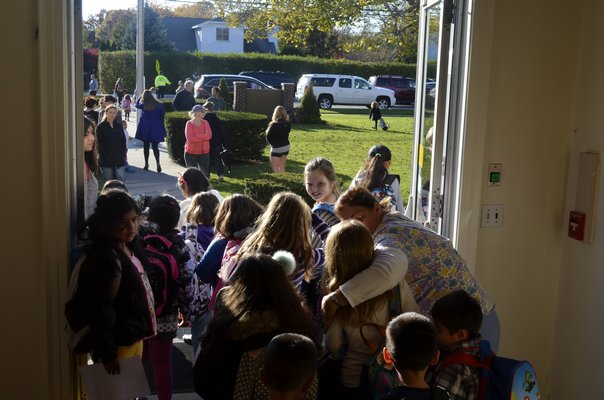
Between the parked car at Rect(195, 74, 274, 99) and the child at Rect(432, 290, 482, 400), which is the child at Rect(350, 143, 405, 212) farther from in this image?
the parked car at Rect(195, 74, 274, 99)

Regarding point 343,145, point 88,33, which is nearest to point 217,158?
point 343,145

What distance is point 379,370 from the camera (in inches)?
118

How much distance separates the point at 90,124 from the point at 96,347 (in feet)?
8.10

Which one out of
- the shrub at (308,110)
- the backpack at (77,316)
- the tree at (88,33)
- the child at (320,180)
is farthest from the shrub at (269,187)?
the shrub at (308,110)

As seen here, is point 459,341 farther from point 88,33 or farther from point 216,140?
point 216,140

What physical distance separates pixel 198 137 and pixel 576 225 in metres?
8.64

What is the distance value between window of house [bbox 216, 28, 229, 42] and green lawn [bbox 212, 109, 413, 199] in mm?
7106

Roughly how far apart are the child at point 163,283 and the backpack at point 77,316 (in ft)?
2.31

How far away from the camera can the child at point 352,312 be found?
3.12 meters

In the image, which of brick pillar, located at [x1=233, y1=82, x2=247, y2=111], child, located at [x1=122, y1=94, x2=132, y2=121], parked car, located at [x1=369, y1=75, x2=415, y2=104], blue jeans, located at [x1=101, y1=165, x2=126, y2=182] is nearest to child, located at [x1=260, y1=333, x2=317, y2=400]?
blue jeans, located at [x1=101, y1=165, x2=126, y2=182]

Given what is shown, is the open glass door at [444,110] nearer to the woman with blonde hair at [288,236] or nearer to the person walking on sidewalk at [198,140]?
the woman with blonde hair at [288,236]

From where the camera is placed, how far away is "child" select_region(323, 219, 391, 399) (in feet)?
10.2

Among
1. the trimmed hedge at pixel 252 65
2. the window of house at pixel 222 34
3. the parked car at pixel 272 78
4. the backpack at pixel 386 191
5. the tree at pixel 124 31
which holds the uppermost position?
the window of house at pixel 222 34

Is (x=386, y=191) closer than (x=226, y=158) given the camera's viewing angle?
Yes
